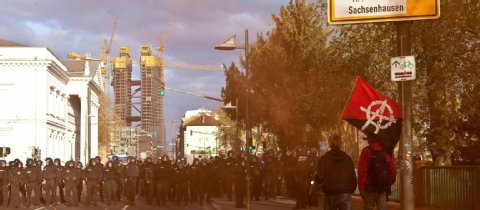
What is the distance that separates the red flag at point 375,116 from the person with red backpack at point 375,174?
0.54ft

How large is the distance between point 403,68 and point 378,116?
918 mm

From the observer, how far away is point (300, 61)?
35.8 meters

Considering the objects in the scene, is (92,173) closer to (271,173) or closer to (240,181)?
(240,181)

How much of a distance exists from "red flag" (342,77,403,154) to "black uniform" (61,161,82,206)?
699 inches

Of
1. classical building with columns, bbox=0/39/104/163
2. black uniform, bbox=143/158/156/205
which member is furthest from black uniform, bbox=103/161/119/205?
classical building with columns, bbox=0/39/104/163

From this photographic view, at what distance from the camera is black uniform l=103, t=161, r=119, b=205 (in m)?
26.9

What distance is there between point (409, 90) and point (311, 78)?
23154 mm

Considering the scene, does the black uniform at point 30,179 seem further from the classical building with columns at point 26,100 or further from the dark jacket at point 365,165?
the classical building with columns at point 26,100

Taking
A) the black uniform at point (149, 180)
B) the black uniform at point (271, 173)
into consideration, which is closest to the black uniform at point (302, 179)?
the black uniform at point (271, 173)

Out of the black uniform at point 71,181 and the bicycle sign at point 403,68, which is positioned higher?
the bicycle sign at point 403,68

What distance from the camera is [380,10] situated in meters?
10.9

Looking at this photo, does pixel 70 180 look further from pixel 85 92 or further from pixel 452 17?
pixel 85 92

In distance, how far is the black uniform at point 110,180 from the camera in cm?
2692

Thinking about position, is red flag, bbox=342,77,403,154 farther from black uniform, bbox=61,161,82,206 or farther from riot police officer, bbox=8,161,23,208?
riot police officer, bbox=8,161,23,208
